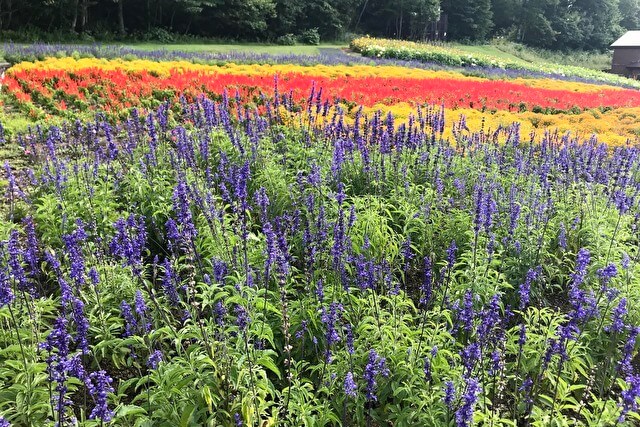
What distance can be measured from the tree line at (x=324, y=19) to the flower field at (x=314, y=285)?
98.8 feet

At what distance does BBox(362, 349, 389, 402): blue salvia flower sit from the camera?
2510 millimetres

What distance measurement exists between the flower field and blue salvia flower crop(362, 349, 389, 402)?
0.07 m

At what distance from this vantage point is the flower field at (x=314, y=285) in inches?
112

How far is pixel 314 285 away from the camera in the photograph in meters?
3.93

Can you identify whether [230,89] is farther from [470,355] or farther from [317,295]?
[470,355]

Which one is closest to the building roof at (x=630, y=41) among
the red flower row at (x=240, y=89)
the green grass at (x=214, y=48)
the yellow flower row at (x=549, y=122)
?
the green grass at (x=214, y=48)

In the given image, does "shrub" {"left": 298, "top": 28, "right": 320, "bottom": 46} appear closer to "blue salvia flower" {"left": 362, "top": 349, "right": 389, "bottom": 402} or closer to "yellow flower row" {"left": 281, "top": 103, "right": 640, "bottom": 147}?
"yellow flower row" {"left": 281, "top": 103, "right": 640, "bottom": 147}

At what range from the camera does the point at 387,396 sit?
3.23 meters

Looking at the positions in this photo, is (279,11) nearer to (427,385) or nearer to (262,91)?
(262,91)

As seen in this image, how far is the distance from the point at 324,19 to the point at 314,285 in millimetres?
47351

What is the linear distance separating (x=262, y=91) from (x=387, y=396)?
11290 mm

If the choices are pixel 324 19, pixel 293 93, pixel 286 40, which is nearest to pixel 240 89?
pixel 293 93

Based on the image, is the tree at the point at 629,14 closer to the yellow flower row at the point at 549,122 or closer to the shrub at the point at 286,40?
the shrub at the point at 286,40

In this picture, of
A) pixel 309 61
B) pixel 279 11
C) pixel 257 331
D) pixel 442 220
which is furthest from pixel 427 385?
pixel 279 11
